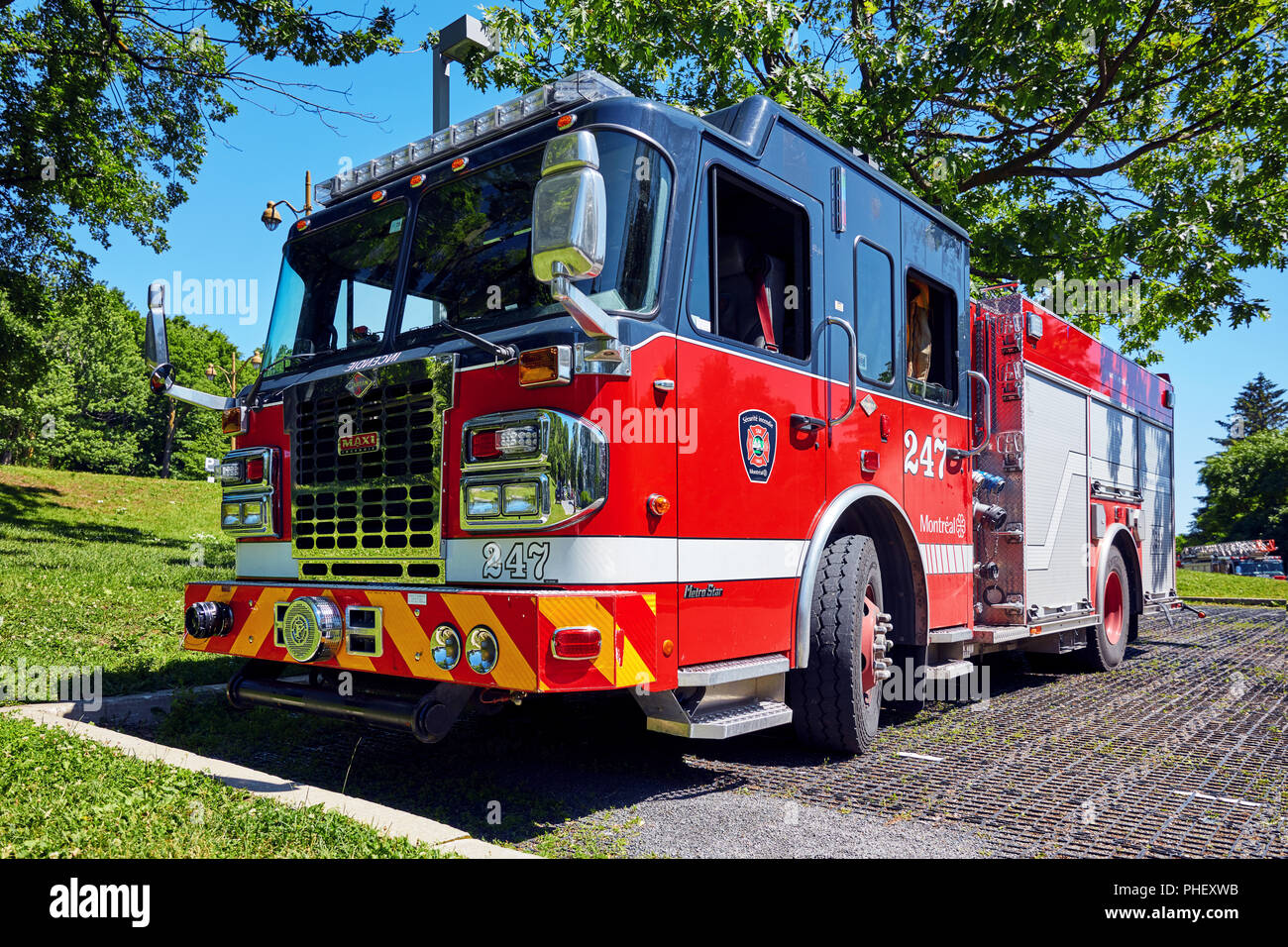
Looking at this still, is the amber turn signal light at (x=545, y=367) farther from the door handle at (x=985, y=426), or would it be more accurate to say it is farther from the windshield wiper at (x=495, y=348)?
the door handle at (x=985, y=426)

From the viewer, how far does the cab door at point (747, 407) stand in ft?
13.6

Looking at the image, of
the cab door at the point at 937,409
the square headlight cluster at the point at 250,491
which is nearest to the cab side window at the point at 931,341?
the cab door at the point at 937,409

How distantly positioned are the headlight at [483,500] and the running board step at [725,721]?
1117 millimetres

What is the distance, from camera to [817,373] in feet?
16.4

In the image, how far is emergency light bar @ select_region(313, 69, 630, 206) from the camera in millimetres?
4266

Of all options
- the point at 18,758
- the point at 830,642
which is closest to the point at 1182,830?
the point at 830,642

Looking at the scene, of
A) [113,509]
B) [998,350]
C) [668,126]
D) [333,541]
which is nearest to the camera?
[668,126]

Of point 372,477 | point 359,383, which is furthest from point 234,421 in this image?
point 372,477

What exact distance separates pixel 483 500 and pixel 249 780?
5.36 ft

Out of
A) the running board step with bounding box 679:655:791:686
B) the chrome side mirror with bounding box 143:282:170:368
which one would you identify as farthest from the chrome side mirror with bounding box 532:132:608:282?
the chrome side mirror with bounding box 143:282:170:368

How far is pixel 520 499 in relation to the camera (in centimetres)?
378

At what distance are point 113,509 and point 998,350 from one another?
2406cm

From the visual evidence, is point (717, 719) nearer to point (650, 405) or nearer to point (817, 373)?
point (650, 405)

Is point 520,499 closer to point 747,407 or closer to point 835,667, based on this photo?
point 747,407
